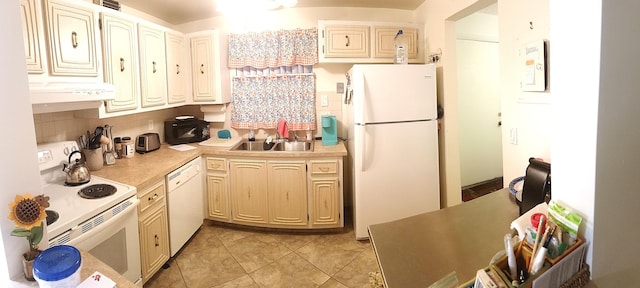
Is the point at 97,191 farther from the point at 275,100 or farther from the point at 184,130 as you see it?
the point at 275,100

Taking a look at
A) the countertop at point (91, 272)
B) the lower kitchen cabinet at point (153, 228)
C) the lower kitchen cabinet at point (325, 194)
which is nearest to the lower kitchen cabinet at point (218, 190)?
the lower kitchen cabinet at point (153, 228)

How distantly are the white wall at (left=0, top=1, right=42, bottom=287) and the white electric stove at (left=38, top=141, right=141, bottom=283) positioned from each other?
1.69 ft

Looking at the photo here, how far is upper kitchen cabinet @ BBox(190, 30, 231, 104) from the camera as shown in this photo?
3143 millimetres

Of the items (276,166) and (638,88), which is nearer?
(638,88)

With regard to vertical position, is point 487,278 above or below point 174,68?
below

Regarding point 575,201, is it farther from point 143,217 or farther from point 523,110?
point 143,217

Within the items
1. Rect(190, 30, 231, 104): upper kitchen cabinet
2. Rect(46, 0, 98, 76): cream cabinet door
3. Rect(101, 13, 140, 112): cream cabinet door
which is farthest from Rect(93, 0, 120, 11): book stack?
Rect(190, 30, 231, 104): upper kitchen cabinet

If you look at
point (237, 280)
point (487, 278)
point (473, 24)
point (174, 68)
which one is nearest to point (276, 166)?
point (237, 280)

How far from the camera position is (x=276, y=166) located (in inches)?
112

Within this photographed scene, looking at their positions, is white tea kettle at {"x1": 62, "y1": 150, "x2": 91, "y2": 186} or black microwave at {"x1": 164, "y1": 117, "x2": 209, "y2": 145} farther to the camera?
black microwave at {"x1": 164, "y1": 117, "x2": 209, "y2": 145}

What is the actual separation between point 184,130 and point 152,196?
1.16 meters

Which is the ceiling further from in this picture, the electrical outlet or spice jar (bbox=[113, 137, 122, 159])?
spice jar (bbox=[113, 137, 122, 159])

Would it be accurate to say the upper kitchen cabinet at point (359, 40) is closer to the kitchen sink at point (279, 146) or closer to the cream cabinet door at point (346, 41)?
the cream cabinet door at point (346, 41)

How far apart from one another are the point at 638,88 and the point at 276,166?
242 centimetres
